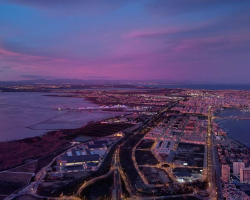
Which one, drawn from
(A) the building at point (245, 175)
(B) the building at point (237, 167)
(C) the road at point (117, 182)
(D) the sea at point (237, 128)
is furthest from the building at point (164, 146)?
(D) the sea at point (237, 128)

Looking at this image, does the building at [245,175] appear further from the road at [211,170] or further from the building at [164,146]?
the building at [164,146]

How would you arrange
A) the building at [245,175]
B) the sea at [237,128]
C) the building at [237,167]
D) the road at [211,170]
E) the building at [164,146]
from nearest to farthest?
the road at [211,170] < the building at [245,175] < the building at [237,167] < the building at [164,146] < the sea at [237,128]

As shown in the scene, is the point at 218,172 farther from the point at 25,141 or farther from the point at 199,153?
the point at 25,141

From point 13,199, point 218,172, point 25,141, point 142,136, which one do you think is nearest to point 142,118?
point 142,136

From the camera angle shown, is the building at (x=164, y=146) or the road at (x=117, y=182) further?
the building at (x=164, y=146)

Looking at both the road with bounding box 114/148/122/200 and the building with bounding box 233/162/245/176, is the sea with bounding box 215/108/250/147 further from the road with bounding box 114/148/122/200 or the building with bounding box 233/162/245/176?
the road with bounding box 114/148/122/200

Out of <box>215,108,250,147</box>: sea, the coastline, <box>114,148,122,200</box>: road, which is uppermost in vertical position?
<box>215,108,250,147</box>: sea

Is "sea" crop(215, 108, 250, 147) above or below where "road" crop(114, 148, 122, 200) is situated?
above

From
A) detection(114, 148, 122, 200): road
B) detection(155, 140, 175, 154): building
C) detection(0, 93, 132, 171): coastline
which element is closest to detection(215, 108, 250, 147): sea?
detection(155, 140, 175, 154): building

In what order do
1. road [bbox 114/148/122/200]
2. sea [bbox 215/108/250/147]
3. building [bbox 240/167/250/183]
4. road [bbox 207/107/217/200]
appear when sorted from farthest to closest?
sea [bbox 215/108/250/147]
building [bbox 240/167/250/183]
road [bbox 207/107/217/200]
road [bbox 114/148/122/200]

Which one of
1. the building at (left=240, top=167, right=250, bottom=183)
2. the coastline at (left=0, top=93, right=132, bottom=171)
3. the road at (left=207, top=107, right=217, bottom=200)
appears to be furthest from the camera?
the coastline at (left=0, top=93, right=132, bottom=171)

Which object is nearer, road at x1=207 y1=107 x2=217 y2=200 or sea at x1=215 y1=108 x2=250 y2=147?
road at x1=207 y1=107 x2=217 y2=200
